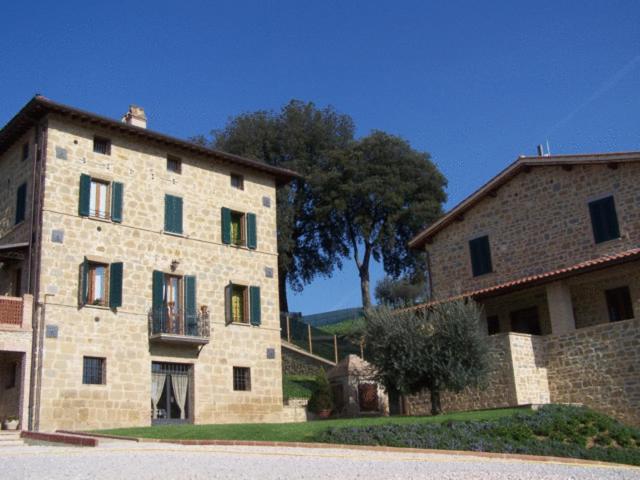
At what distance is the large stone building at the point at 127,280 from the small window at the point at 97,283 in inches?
1.5

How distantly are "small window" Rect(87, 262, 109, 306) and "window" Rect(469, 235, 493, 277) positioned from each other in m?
14.2

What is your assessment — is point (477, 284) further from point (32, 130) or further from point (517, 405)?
point (32, 130)

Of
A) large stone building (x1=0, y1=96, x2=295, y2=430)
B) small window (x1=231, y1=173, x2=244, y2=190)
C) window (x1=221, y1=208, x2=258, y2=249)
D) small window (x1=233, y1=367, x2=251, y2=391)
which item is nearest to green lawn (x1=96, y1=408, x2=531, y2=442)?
large stone building (x1=0, y1=96, x2=295, y2=430)

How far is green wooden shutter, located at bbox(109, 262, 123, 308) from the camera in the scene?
2425cm

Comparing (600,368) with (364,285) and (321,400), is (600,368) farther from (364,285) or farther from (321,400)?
(364,285)

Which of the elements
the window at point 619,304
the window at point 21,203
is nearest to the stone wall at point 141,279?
the window at point 21,203

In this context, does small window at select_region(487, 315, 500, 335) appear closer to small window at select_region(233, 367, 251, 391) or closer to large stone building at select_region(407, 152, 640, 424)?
large stone building at select_region(407, 152, 640, 424)

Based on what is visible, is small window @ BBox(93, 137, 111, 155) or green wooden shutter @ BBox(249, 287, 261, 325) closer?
small window @ BBox(93, 137, 111, 155)

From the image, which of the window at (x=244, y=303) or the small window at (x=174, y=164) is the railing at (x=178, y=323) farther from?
the small window at (x=174, y=164)

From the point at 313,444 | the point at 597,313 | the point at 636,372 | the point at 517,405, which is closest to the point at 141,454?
the point at 313,444

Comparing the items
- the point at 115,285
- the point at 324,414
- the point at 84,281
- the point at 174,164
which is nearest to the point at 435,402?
the point at 324,414

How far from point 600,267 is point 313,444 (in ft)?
38.4

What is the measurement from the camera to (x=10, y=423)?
22.4 metres

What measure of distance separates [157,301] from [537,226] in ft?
46.4
